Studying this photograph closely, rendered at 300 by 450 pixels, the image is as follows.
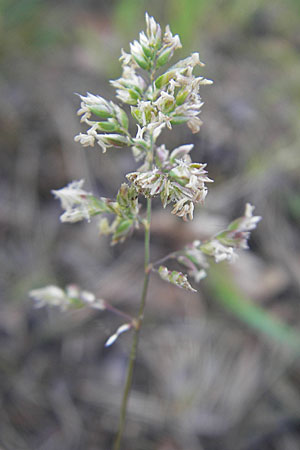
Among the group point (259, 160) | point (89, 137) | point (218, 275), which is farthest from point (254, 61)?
point (89, 137)

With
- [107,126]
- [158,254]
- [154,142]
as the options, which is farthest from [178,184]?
[158,254]

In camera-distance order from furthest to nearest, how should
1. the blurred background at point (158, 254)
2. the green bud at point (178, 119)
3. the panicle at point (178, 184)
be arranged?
the blurred background at point (158, 254) → the green bud at point (178, 119) → the panicle at point (178, 184)

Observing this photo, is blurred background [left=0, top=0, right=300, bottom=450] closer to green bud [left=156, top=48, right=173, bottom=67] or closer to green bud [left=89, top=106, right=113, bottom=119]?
green bud [left=89, top=106, right=113, bottom=119]

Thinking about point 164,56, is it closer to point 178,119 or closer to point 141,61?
point 141,61

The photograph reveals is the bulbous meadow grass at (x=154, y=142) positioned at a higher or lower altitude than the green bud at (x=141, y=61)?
lower

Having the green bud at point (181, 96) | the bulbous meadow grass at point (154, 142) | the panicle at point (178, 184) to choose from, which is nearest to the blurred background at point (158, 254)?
the bulbous meadow grass at point (154, 142)

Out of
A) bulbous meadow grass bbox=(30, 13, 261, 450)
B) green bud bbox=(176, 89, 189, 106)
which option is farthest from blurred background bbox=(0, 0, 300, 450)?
green bud bbox=(176, 89, 189, 106)

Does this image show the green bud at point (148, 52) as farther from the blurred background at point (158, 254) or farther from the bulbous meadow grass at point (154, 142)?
the blurred background at point (158, 254)

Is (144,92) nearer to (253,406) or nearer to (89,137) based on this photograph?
(89,137)
